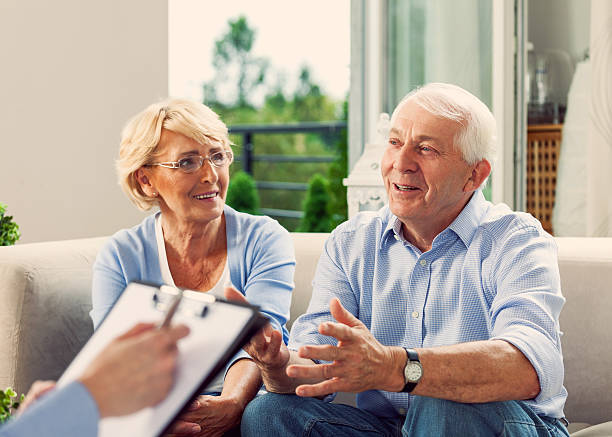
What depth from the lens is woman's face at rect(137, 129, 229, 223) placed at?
6.04 feet

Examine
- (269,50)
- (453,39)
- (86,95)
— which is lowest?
(86,95)

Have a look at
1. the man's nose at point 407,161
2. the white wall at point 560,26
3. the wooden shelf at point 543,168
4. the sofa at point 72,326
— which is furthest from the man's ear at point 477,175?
the white wall at point 560,26

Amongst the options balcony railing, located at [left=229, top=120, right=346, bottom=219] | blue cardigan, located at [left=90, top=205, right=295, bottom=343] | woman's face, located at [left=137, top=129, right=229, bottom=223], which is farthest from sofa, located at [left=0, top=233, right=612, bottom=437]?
balcony railing, located at [left=229, top=120, right=346, bottom=219]

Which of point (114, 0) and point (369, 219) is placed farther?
point (114, 0)

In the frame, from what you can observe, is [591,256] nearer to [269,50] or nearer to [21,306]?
[21,306]

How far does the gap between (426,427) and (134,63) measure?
9.45 ft

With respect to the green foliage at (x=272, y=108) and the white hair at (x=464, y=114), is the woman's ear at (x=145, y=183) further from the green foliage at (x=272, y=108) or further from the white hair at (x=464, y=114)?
the green foliage at (x=272, y=108)

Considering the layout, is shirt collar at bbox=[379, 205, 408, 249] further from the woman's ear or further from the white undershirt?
the woman's ear

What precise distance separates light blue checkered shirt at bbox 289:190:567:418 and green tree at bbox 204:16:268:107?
388 inches

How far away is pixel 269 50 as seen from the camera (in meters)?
11.1

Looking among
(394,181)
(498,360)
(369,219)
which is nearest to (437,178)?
(394,181)

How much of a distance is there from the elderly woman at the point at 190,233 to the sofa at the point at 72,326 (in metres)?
0.13

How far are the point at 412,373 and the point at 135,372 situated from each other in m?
0.56

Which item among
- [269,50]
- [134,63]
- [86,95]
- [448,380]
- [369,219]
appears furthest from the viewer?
[269,50]
